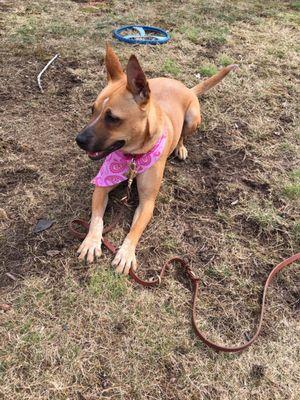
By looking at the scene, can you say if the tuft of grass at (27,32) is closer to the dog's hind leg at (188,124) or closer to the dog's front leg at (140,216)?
the dog's hind leg at (188,124)

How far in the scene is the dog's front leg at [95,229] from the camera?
3.23 m

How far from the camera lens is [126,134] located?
10.5ft

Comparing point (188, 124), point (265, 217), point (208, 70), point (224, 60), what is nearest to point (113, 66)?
point (188, 124)

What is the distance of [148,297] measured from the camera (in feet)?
9.97

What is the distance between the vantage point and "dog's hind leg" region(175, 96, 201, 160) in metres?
4.40

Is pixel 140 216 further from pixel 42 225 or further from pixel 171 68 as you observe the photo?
pixel 171 68

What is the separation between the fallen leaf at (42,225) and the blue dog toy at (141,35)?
12.5 ft

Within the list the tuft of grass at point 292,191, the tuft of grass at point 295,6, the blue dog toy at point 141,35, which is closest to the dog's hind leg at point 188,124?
the tuft of grass at point 292,191

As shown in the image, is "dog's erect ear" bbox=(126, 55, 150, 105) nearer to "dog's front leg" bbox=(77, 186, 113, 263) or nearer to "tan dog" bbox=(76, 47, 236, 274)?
"tan dog" bbox=(76, 47, 236, 274)

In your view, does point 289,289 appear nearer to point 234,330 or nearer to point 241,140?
point 234,330

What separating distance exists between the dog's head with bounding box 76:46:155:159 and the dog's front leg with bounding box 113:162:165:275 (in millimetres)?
449

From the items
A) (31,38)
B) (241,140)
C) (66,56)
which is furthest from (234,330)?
(31,38)

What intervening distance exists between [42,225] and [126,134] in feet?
3.50

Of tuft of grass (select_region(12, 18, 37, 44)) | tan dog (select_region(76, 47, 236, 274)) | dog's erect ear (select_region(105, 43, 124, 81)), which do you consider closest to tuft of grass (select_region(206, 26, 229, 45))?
tuft of grass (select_region(12, 18, 37, 44))
